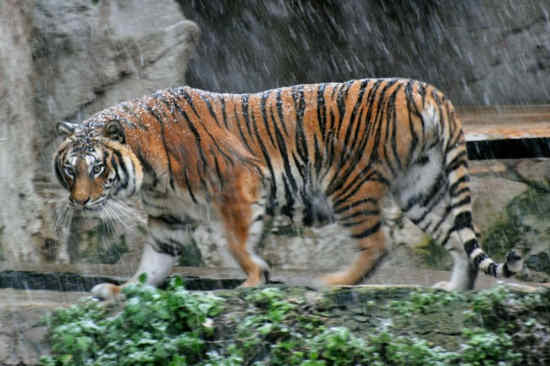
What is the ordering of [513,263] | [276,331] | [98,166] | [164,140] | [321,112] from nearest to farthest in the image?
[276,331]
[513,263]
[98,166]
[164,140]
[321,112]

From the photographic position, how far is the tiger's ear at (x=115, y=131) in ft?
15.6

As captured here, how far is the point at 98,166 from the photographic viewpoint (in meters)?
4.71

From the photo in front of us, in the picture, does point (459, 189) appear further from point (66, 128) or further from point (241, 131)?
point (66, 128)

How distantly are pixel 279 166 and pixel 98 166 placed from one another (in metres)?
1.13

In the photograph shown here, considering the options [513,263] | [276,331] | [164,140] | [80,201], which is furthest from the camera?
[164,140]

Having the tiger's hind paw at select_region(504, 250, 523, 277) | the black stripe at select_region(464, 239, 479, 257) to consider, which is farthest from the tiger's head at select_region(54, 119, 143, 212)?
the tiger's hind paw at select_region(504, 250, 523, 277)

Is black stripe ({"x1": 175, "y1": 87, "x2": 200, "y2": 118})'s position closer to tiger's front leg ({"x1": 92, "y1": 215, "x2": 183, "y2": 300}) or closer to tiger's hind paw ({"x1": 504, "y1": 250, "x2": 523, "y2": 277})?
tiger's front leg ({"x1": 92, "y1": 215, "x2": 183, "y2": 300})

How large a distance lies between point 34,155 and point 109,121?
76.9 inches

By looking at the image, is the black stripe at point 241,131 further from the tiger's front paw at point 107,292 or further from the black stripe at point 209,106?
the tiger's front paw at point 107,292

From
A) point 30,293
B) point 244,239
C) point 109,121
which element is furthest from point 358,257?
point 30,293

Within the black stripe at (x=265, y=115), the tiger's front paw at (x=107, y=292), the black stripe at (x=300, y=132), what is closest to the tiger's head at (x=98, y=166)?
the tiger's front paw at (x=107, y=292)

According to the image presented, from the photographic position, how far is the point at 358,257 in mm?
4750

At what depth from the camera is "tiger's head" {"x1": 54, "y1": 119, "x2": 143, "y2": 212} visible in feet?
15.3

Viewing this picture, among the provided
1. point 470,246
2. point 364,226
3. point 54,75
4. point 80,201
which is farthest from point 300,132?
point 54,75
